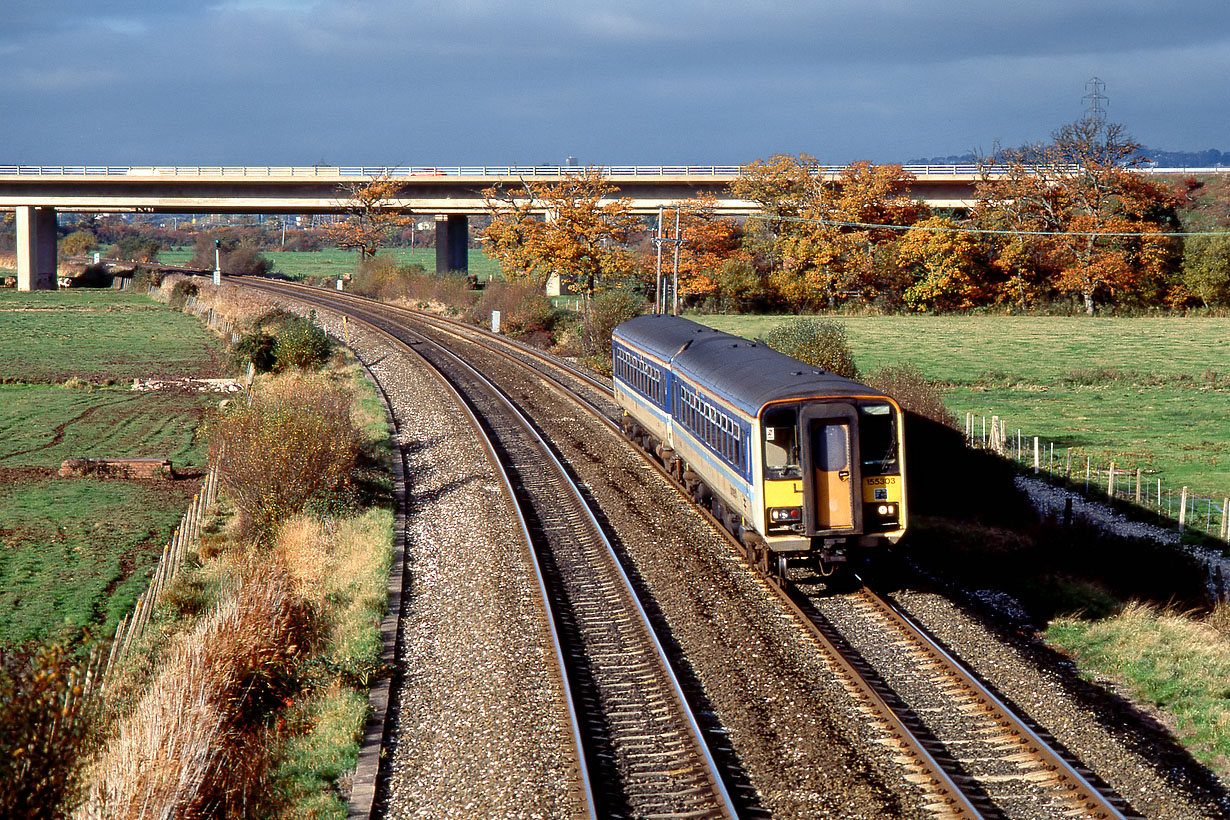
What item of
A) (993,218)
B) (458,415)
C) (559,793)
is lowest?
(559,793)

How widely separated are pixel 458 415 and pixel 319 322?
25659 mm

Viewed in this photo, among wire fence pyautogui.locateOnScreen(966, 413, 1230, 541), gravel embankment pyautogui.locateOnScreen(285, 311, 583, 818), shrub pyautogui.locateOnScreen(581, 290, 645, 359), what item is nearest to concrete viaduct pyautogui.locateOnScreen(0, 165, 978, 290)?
shrub pyautogui.locateOnScreen(581, 290, 645, 359)

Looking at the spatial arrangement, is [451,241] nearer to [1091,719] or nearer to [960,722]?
[960,722]

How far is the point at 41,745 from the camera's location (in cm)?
868

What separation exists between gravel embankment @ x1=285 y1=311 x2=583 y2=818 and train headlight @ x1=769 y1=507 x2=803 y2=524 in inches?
133

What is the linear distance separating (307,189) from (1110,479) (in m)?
66.6

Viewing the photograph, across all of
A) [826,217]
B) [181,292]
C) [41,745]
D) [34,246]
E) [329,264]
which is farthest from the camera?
[329,264]

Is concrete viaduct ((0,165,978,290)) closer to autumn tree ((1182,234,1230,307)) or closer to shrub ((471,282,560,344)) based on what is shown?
autumn tree ((1182,234,1230,307))

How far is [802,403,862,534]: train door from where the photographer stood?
49.3ft

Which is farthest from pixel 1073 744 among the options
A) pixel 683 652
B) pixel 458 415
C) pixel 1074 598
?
pixel 458 415

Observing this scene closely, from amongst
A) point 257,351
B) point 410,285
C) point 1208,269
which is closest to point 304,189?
point 410,285

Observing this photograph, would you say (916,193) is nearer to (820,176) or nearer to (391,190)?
(820,176)

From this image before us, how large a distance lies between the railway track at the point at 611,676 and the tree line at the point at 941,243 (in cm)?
4813

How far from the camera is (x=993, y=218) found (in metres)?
71.3
